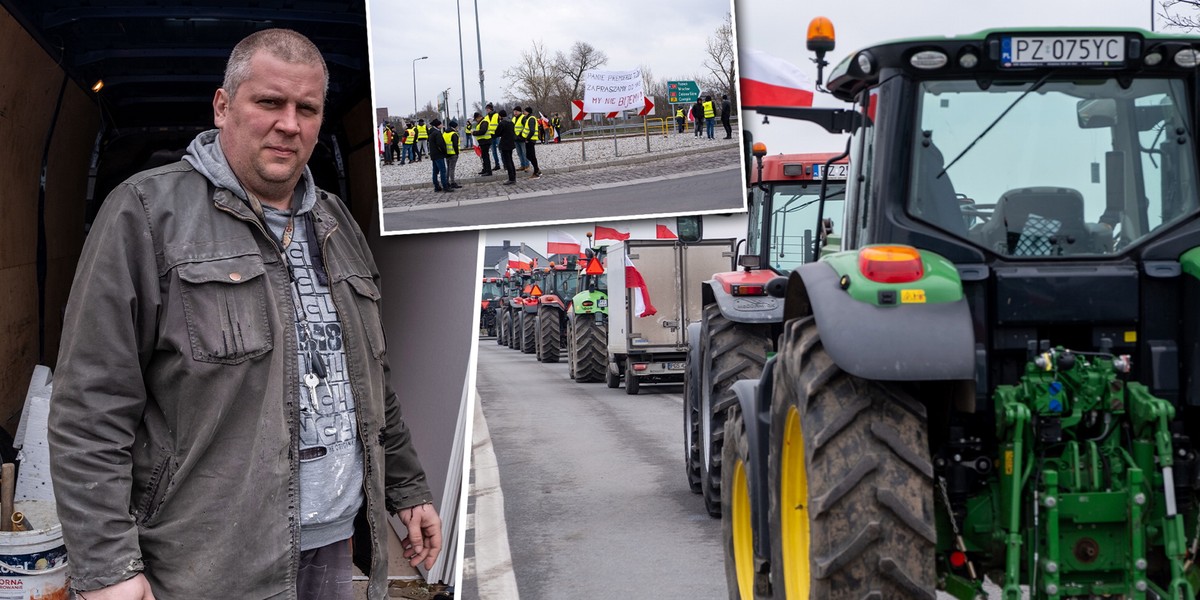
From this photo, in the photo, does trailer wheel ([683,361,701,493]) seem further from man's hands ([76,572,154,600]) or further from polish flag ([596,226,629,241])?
polish flag ([596,226,629,241])

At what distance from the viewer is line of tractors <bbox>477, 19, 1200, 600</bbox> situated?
12.3ft

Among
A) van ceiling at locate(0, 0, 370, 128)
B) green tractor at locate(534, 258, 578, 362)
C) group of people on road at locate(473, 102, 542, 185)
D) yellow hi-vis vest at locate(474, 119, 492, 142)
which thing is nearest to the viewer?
group of people on road at locate(473, 102, 542, 185)

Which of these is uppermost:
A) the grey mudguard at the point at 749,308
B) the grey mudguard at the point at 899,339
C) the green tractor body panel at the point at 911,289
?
the green tractor body panel at the point at 911,289

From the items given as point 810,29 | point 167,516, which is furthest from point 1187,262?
point 167,516

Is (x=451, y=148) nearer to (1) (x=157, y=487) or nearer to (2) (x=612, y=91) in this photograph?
(2) (x=612, y=91)

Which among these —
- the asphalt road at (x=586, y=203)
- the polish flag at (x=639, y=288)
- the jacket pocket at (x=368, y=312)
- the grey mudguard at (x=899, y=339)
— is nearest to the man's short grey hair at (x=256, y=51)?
the jacket pocket at (x=368, y=312)

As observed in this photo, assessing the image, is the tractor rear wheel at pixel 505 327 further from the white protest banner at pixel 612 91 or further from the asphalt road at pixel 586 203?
the white protest banner at pixel 612 91

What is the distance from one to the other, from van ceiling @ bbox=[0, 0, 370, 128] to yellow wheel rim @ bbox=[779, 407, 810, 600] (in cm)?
322

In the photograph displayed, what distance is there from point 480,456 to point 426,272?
6036 mm

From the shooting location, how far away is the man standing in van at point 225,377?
276 cm

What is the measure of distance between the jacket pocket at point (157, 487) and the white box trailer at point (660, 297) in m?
13.6

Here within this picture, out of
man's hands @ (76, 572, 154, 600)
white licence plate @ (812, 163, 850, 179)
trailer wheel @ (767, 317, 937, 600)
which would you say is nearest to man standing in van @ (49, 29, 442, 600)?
man's hands @ (76, 572, 154, 600)

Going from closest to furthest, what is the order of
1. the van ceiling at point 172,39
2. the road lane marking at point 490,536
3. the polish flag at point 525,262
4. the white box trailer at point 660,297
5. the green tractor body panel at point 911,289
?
the green tractor body panel at point 911,289
the van ceiling at point 172,39
the road lane marking at point 490,536
the white box trailer at point 660,297
the polish flag at point 525,262

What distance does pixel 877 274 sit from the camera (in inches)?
154
